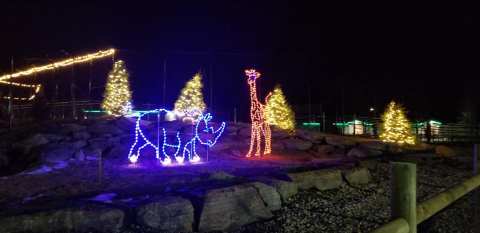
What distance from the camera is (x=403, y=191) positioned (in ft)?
8.95

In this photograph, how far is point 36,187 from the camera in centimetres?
800

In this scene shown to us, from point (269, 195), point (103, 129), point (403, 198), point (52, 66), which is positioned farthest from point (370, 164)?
point (52, 66)

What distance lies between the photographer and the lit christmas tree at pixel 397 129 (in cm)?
1745

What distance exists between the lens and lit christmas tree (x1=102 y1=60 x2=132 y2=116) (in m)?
20.0

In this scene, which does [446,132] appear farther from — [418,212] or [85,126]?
[418,212]

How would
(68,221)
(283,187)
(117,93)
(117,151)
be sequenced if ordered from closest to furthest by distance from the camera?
(68,221)
(283,187)
(117,151)
(117,93)

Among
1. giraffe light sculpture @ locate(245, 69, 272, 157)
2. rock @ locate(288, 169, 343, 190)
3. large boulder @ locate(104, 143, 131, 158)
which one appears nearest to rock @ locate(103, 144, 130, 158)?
large boulder @ locate(104, 143, 131, 158)

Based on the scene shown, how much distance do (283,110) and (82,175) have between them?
458 inches

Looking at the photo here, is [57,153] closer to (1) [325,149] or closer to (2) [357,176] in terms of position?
(2) [357,176]

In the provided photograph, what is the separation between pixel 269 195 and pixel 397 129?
1215cm

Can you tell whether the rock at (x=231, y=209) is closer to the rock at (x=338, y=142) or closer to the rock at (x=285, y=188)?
the rock at (x=285, y=188)

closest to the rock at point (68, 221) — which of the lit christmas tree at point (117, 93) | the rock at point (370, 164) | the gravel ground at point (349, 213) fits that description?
the gravel ground at point (349, 213)

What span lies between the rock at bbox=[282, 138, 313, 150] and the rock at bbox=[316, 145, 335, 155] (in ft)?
1.06

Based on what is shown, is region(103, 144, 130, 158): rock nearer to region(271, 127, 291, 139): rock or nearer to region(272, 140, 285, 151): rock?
region(272, 140, 285, 151): rock
